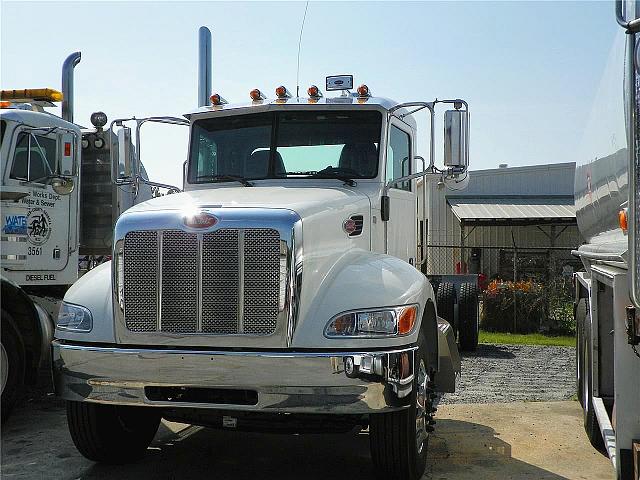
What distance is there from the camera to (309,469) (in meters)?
5.38

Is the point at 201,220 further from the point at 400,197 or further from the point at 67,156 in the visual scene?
the point at 67,156

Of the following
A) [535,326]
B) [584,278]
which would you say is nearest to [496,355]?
[535,326]

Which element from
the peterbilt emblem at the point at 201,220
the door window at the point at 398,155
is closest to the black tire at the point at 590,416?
the door window at the point at 398,155

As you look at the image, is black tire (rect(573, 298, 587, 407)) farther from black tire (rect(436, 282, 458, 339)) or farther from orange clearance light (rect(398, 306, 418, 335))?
black tire (rect(436, 282, 458, 339))

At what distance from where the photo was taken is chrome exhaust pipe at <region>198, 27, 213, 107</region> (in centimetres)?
859

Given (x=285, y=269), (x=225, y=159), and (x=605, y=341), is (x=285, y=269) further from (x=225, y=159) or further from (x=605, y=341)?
(x=605, y=341)

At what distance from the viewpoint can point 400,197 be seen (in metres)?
6.47

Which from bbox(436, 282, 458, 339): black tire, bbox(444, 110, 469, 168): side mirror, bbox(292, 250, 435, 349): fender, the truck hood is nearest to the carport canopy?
bbox(436, 282, 458, 339): black tire

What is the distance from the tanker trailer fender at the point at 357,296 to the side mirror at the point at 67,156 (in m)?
3.31

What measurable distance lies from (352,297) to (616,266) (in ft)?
5.13

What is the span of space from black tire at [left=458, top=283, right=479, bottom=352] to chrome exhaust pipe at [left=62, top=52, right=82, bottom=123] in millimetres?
6565

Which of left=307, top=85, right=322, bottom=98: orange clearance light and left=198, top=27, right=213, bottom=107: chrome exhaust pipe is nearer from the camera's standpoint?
left=307, top=85, right=322, bottom=98: orange clearance light

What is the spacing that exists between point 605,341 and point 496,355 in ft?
19.6

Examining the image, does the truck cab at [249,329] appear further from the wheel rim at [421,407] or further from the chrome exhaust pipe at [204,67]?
the chrome exhaust pipe at [204,67]
